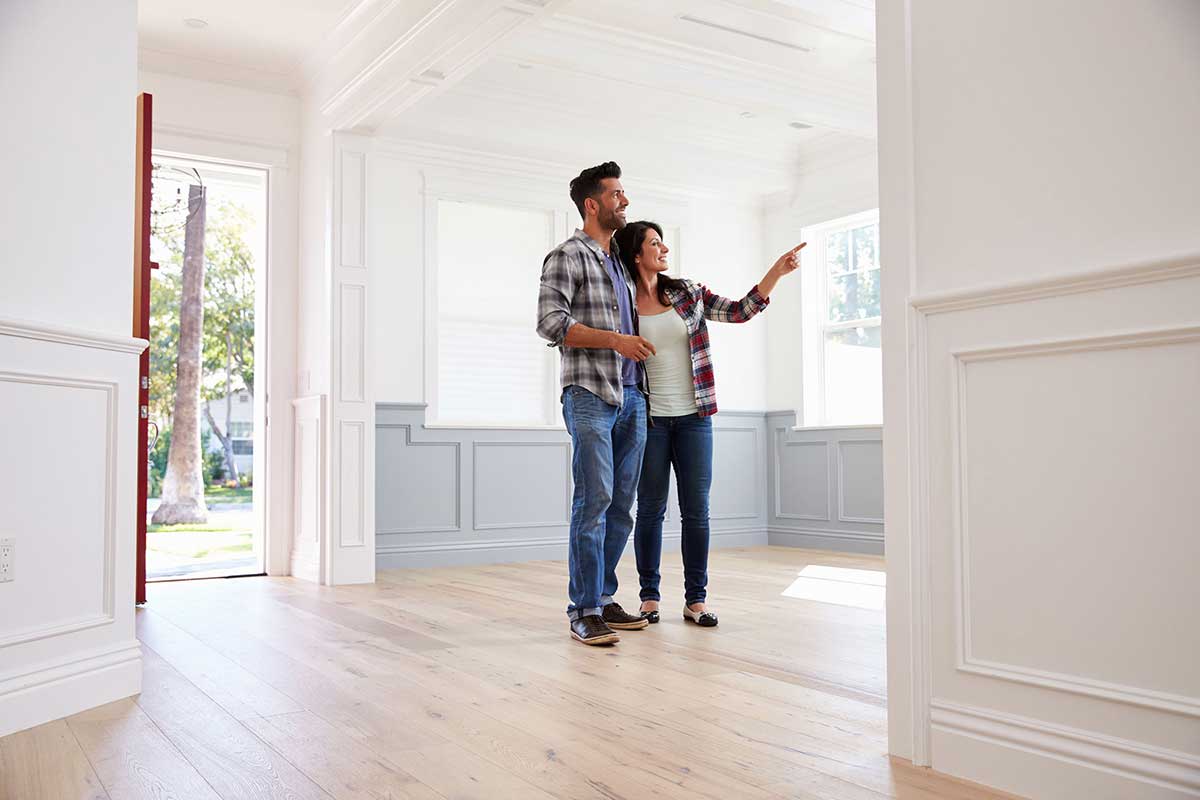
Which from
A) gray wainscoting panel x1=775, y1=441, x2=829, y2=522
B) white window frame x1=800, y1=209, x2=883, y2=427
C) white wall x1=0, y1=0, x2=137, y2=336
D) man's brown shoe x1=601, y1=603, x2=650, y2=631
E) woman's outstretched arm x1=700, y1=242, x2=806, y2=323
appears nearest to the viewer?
white wall x1=0, y1=0, x2=137, y2=336

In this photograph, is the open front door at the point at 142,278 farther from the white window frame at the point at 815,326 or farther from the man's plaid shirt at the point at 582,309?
the white window frame at the point at 815,326

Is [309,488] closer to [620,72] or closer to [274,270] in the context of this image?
[274,270]

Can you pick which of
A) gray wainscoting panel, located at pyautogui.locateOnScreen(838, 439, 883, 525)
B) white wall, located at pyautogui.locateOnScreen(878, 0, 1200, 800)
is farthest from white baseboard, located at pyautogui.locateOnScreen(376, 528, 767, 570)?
white wall, located at pyautogui.locateOnScreen(878, 0, 1200, 800)

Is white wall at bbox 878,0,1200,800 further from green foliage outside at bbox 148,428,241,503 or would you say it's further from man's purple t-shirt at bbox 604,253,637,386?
green foliage outside at bbox 148,428,241,503

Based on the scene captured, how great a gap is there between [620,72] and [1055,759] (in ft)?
13.8

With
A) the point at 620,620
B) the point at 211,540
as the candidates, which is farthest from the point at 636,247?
the point at 211,540

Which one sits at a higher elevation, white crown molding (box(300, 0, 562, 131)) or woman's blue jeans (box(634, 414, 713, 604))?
white crown molding (box(300, 0, 562, 131))

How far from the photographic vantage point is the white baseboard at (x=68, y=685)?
2127mm

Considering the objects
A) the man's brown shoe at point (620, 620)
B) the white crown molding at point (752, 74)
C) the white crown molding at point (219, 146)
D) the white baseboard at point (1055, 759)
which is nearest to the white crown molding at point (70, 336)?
the man's brown shoe at point (620, 620)

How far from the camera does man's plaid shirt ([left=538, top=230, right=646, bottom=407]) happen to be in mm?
3094

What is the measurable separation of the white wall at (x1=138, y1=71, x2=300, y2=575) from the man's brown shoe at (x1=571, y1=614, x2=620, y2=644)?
2.71m

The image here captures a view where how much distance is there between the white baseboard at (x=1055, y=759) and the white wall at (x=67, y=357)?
192 cm

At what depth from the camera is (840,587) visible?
4.53 meters

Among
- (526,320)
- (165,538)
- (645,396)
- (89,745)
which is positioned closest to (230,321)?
(165,538)
